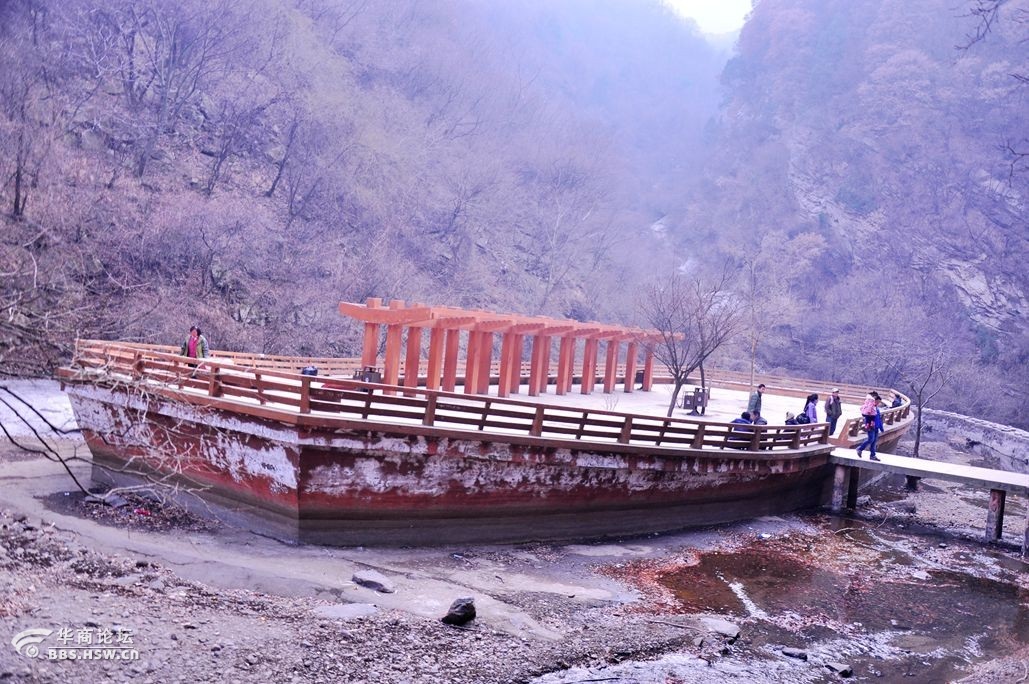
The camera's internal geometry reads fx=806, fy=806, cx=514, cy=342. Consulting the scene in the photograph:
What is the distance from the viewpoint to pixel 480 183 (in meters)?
63.8

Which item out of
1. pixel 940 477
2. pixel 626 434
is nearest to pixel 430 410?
pixel 626 434

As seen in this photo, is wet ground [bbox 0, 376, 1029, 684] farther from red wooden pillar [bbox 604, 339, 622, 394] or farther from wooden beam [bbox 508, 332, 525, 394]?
red wooden pillar [bbox 604, 339, 622, 394]

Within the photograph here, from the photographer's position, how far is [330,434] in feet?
43.4

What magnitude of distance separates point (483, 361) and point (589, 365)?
26.6ft

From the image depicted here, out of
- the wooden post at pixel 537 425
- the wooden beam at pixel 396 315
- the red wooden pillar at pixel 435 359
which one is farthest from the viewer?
the red wooden pillar at pixel 435 359

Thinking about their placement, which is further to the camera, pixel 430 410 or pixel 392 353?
pixel 392 353

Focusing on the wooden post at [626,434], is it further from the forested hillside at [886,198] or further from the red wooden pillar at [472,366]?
the forested hillside at [886,198]

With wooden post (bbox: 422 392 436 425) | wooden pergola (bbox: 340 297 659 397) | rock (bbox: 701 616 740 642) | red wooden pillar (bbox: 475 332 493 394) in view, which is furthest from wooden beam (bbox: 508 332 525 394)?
rock (bbox: 701 616 740 642)

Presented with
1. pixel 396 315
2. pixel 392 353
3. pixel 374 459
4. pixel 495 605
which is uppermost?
pixel 396 315

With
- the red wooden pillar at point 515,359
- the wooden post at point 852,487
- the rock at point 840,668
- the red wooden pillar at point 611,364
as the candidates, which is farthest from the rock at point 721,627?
the red wooden pillar at point 611,364

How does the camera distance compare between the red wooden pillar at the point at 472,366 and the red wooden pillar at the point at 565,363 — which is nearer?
the red wooden pillar at the point at 472,366

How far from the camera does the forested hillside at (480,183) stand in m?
33.7

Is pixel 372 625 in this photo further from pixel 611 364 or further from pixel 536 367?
pixel 611 364

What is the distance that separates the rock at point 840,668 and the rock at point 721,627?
51.1 inches
